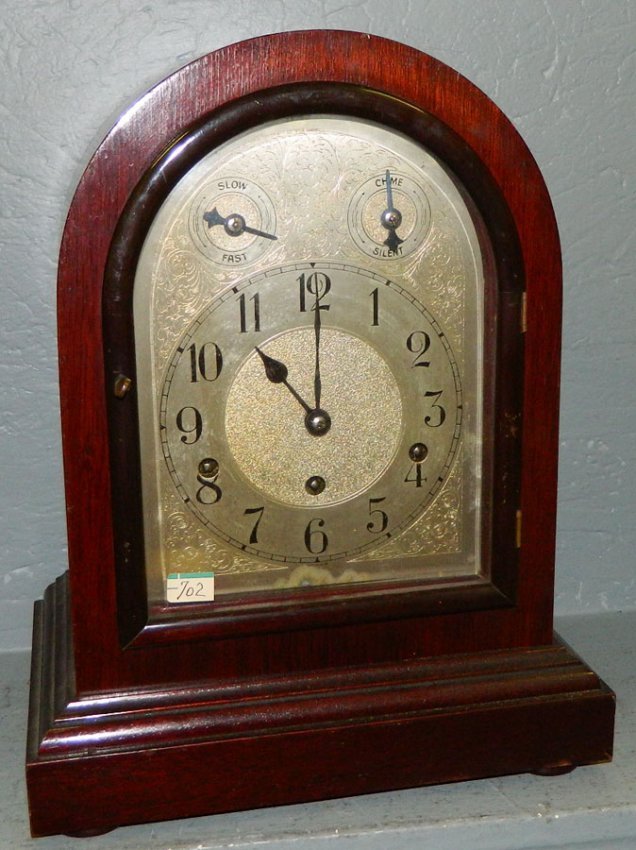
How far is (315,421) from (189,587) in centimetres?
20

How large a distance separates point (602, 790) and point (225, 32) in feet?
3.05

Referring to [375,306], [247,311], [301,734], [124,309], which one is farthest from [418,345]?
[301,734]

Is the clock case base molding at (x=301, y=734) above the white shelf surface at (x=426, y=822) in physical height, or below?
above

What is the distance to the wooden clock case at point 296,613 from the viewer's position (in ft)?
2.95

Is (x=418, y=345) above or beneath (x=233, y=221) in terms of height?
beneath

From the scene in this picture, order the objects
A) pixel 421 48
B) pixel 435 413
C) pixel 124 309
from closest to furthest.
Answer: pixel 124 309
pixel 435 413
pixel 421 48

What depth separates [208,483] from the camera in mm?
990

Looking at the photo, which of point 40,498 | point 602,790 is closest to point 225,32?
point 40,498

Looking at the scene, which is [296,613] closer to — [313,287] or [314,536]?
[314,536]

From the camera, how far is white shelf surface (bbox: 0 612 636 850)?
0.98 meters

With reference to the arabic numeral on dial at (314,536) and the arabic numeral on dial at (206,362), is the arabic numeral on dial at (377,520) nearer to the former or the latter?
the arabic numeral on dial at (314,536)

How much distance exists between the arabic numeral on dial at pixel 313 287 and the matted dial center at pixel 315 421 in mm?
25

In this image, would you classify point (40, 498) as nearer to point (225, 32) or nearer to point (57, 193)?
point (57, 193)

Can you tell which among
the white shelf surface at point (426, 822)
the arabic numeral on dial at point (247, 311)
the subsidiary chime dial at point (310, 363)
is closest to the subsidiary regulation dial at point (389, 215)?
the subsidiary chime dial at point (310, 363)
